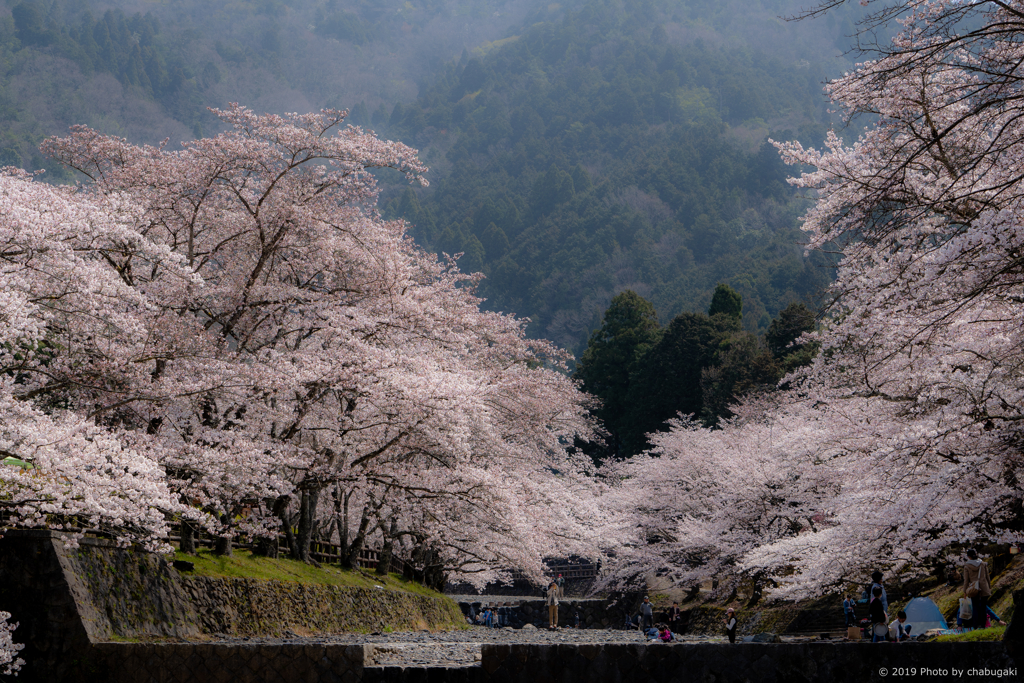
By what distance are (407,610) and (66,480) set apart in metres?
13.3

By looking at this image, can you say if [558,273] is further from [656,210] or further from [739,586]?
[739,586]

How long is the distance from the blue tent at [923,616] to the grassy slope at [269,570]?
10.7 metres

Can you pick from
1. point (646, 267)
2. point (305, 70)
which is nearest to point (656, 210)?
point (646, 267)

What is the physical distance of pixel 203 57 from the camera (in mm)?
124688

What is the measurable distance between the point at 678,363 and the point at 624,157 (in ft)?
232

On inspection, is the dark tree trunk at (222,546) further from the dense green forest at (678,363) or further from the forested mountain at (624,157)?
the forested mountain at (624,157)

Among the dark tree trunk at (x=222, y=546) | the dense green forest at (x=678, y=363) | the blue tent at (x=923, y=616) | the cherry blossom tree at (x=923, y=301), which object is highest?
the dense green forest at (x=678, y=363)

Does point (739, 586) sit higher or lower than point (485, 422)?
lower

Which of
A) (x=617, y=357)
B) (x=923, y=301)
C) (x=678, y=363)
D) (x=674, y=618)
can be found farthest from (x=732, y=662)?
(x=617, y=357)

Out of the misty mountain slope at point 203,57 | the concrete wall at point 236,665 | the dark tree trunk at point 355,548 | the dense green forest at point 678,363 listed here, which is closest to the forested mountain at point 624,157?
the misty mountain slope at point 203,57

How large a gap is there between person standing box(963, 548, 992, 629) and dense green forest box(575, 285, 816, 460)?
87.1 ft

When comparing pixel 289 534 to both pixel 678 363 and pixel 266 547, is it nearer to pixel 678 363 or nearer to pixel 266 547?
pixel 266 547

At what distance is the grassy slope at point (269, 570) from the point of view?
13.4 m

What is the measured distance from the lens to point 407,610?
21016 millimetres
